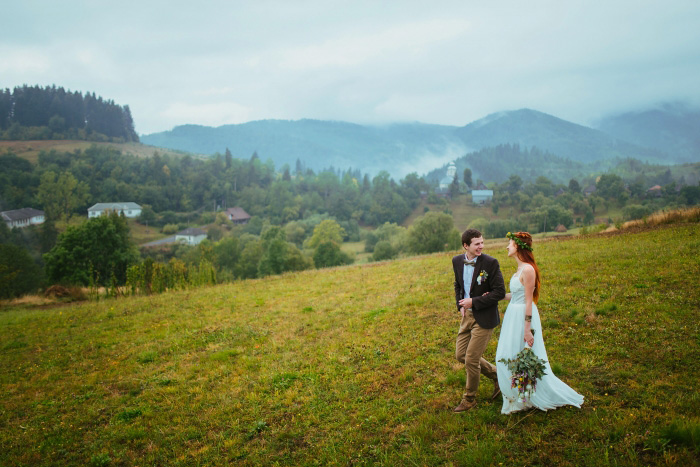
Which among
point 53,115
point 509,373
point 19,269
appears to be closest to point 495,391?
point 509,373

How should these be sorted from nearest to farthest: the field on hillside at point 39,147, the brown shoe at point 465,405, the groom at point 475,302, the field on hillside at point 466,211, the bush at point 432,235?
1. the groom at point 475,302
2. the brown shoe at point 465,405
3. the bush at point 432,235
4. the field on hillside at point 466,211
5. the field on hillside at point 39,147

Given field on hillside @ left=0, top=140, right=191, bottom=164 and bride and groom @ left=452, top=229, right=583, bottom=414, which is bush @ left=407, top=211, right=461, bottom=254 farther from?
field on hillside @ left=0, top=140, right=191, bottom=164

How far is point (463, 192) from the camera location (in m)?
182

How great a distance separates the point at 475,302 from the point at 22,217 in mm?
142867

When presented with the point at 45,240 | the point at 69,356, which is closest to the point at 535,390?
the point at 69,356

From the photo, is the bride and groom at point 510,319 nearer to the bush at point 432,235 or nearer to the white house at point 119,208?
the bush at point 432,235

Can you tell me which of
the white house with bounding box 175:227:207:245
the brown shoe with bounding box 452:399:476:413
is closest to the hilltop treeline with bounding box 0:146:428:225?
the white house with bounding box 175:227:207:245

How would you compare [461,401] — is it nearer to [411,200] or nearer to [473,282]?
[473,282]

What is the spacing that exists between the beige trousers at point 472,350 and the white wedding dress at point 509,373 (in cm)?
33

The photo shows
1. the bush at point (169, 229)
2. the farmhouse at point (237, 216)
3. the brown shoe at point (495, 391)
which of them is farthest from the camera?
the farmhouse at point (237, 216)

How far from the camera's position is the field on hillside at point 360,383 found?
18.8ft

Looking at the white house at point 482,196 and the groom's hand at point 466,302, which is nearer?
the groom's hand at point 466,302

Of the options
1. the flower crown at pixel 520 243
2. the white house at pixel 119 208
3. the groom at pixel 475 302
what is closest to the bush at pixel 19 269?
the groom at pixel 475 302

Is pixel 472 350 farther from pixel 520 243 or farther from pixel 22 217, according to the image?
pixel 22 217
